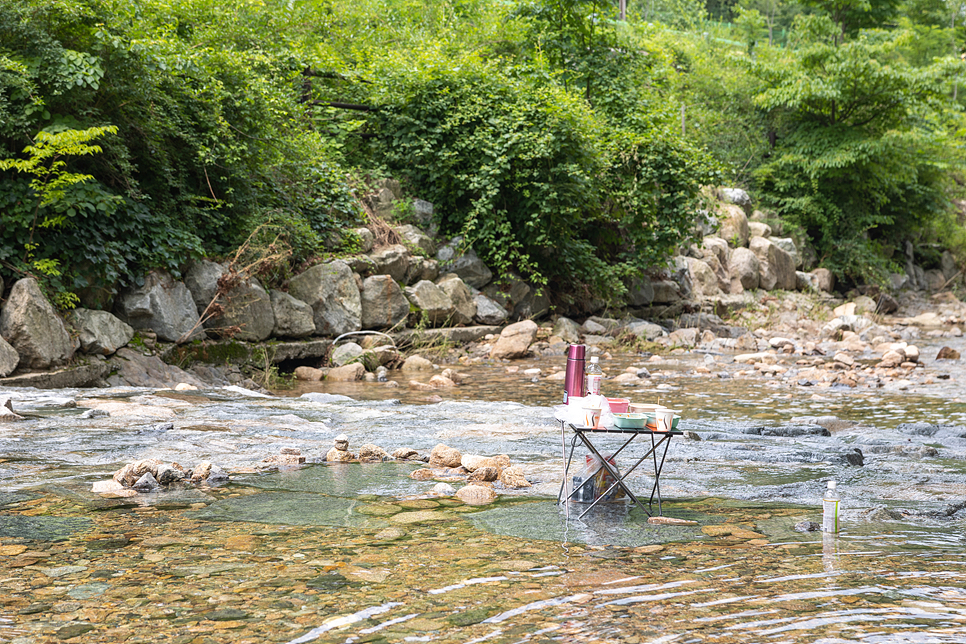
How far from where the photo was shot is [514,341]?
41.2 ft

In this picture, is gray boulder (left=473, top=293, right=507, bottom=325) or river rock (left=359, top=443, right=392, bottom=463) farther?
gray boulder (left=473, top=293, right=507, bottom=325)

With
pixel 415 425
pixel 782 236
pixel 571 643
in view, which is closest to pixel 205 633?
pixel 571 643

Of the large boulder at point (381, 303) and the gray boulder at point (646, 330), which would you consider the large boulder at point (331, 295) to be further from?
the gray boulder at point (646, 330)

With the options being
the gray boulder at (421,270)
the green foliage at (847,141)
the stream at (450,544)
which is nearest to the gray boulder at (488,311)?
the gray boulder at (421,270)

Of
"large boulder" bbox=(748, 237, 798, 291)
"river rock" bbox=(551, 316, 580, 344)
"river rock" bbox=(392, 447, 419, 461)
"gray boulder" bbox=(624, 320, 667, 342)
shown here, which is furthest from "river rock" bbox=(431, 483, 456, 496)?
"large boulder" bbox=(748, 237, 798, 291)

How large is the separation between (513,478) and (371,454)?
3.65 feet

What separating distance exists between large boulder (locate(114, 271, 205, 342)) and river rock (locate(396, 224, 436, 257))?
4829mm

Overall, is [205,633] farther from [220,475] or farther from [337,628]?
[220,475]

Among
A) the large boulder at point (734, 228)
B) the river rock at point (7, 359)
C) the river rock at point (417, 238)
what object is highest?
the large boulder at point (734, 228)

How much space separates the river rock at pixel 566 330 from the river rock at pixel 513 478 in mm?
9524

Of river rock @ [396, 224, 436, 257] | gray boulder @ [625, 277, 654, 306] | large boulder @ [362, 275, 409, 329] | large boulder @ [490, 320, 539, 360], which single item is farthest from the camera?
gray boulder @ [625, 277, 654, 306]

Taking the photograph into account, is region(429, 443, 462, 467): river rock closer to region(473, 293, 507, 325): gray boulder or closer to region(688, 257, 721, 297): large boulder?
region(473, 293, 507, 325): gray boulder

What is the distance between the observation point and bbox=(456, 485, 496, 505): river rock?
4133mm

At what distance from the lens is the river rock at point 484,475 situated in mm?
4562
